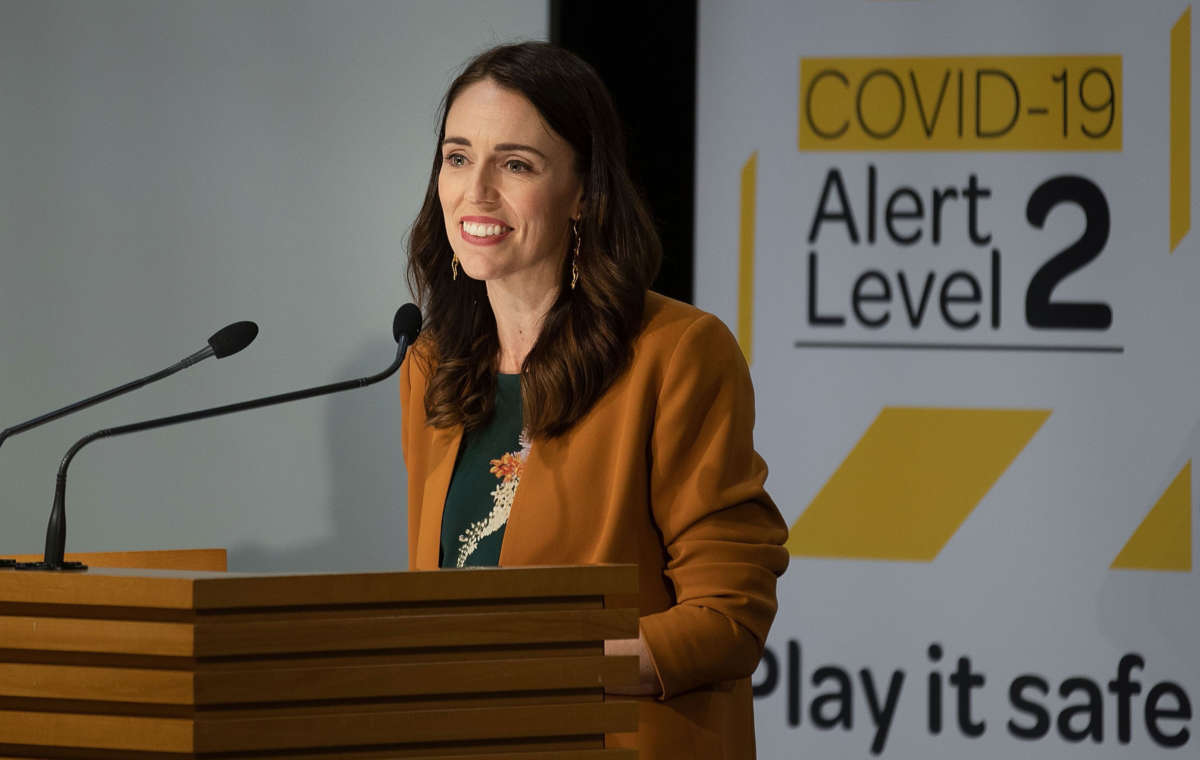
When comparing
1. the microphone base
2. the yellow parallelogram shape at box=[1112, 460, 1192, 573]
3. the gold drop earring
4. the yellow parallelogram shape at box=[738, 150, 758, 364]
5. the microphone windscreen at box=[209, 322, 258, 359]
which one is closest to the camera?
the microphone base

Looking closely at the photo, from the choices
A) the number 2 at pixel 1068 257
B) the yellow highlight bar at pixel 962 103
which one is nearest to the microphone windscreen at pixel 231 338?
the yellow highlight bar at pixel 962 103

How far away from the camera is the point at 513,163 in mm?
2033

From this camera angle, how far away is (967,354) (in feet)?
11.0

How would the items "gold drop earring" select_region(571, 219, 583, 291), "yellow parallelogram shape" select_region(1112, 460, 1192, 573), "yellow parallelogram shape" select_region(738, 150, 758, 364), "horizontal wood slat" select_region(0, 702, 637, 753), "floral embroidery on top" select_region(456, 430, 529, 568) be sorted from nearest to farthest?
"horizontal wood slat" select_region(0, 702, 637, 753)
"floral embroidery on top" select_region(456, 430, 529, 568)
"gold drop earring" select_region(571, 219, 583, 291)
"yellow parallelogram shape" select_region(1112, 460, 1192, 573)
"yellow parallelogram shape" select_region(738, 150, 758, 364)

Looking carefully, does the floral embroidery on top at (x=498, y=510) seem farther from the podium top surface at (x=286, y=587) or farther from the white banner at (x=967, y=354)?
the white banner at (x=967, y=354)

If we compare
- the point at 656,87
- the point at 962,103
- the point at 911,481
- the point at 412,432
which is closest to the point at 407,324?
the point at 412,432

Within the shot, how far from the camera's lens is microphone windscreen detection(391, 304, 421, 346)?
1780mm

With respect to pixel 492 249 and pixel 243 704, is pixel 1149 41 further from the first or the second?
pixel 243 704

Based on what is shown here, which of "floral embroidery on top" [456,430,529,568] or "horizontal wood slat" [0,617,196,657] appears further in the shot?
"floral embroidery on top" [456,430,529,568]

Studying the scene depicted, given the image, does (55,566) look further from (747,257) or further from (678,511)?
(747,257)

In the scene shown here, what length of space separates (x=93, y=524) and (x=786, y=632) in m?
1.65

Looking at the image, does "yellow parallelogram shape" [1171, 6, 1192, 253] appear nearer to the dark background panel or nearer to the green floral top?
the dark background panel

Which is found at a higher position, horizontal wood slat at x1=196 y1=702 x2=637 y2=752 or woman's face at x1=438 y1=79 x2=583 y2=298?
woman's face at x1=438 y1=79 x2=583 y2=298

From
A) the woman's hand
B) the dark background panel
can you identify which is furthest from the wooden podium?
the dark background panel
